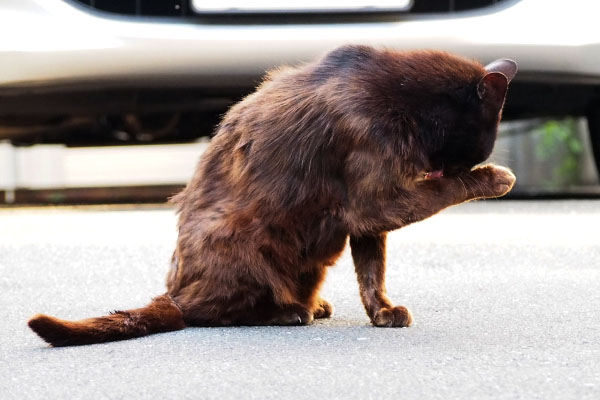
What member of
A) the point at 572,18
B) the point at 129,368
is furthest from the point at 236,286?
the point at 572,18

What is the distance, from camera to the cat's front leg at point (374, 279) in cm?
272

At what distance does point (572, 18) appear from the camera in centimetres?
467

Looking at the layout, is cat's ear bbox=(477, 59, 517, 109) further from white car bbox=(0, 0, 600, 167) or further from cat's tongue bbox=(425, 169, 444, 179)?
white car bbox=(0, 0, 600, 167)

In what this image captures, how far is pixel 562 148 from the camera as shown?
32.1 feet

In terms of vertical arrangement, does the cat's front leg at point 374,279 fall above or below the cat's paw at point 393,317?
above

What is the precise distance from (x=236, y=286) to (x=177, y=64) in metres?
2.21

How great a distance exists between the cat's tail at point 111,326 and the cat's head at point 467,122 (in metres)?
0.79

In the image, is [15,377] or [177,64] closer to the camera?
[15,377]

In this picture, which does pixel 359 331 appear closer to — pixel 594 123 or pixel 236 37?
pixel 236 37

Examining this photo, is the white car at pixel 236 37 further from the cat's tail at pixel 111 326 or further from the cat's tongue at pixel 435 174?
the cat's tail at pixel 111 326

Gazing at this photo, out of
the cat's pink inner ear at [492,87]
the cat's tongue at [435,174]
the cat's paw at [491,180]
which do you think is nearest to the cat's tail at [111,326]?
the cat's tongue at [435,174]

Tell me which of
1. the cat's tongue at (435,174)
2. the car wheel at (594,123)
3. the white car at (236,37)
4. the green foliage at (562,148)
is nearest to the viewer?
the cat's tongue at (435,174)

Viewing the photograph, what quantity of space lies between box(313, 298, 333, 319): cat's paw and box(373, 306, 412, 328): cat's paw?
0.83 ft

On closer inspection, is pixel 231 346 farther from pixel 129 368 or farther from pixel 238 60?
pixel 238 60
